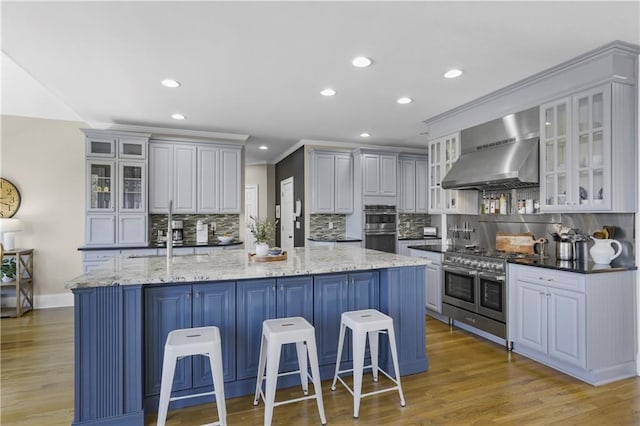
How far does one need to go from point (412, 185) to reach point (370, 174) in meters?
1.04

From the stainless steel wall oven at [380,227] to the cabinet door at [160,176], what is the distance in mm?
3191

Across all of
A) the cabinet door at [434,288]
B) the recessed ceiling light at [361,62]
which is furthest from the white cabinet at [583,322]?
the recessed ceiling light at [361,62]

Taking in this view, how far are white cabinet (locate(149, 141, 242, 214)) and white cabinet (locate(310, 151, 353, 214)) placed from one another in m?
1.27

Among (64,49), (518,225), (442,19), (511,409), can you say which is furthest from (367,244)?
(64,49)

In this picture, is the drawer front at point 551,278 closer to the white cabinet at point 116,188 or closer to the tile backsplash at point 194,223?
the tile backsplash at point 194,223

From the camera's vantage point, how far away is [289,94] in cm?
384

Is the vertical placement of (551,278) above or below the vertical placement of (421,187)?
below

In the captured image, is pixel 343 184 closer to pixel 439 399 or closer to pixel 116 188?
pixel 116 188

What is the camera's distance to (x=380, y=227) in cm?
619

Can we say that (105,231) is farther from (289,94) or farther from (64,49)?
(289,94)

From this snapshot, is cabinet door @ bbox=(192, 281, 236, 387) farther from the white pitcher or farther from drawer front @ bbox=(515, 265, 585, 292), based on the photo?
the white pitcher

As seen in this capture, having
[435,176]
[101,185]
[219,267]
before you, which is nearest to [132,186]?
[101,185]

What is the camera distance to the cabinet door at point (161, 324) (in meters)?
2.44

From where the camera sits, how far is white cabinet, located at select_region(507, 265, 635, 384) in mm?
2795
